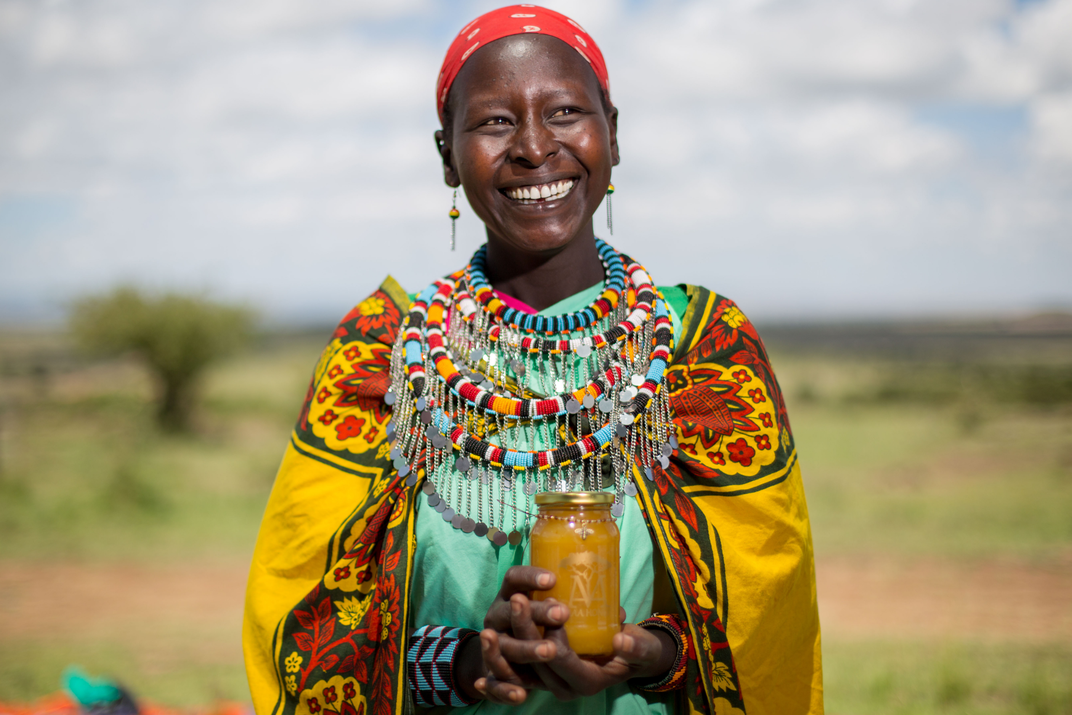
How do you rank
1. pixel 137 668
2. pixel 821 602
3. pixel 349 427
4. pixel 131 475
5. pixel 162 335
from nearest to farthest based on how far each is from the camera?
pixel 349 427, pixel 137 668, pixel 821 602, pixel 131 475, pixel 162 335

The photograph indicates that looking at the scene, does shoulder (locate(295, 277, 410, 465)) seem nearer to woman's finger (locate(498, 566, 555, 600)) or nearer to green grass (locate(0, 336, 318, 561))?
woman's finger (locate(498, 566, 555, 600))

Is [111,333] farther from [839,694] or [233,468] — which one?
[839,694]

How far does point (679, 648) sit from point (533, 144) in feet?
3.96

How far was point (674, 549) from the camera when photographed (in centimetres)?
195

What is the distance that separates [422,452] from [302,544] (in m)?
0.38

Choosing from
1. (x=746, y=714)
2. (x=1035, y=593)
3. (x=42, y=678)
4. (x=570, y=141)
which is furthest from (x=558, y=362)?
(x=1035, y=593)

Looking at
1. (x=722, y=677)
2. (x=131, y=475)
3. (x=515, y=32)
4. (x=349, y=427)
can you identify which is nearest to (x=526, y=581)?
(x=722, y=677)

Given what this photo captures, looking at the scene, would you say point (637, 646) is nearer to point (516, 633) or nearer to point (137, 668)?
point (516, 633)

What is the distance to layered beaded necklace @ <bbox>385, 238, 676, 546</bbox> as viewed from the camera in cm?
203

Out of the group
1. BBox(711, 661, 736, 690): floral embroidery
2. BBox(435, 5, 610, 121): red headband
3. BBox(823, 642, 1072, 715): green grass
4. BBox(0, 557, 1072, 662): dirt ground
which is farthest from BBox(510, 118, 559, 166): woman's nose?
BBox(0, 557, 1072, 662): dirt ground

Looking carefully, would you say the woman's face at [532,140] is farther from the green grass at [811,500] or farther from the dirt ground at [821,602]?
the dirt ground at [821,602]

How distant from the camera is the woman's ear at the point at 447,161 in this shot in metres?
2.29

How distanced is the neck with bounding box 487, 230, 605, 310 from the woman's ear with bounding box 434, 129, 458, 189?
184mm

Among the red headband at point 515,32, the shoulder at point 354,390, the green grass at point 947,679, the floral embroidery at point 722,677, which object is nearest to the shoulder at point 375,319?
the shoulder at point 354,390
